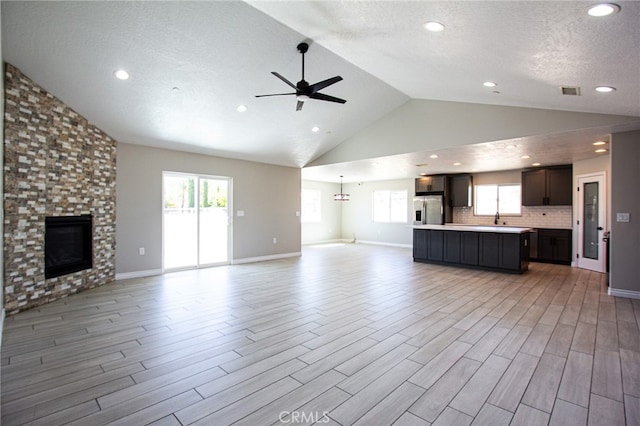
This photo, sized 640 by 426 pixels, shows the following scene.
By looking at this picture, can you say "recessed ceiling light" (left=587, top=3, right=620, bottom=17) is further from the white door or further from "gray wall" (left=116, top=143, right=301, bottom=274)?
"gray wall" (left=116, top=143, right=301, bottom=274)

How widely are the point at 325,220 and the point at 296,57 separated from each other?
28.9 feet

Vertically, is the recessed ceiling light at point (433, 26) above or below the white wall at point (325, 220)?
above

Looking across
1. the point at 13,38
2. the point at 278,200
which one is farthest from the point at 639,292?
the point at 13,38

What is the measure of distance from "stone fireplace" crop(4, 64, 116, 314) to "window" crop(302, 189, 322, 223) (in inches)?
288

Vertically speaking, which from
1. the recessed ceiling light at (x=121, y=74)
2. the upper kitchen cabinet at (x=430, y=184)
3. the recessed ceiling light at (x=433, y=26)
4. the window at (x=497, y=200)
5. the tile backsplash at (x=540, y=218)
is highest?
the recessed ceiling light at (x=121, y=74)

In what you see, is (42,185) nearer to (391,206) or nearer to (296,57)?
(296,57)

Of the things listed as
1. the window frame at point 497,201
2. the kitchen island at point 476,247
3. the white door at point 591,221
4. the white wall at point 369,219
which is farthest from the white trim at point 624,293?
the white wall at point 369,219

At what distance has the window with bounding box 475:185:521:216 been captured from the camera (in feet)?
29.5

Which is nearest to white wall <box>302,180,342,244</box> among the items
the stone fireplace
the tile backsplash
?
the tile backsplash

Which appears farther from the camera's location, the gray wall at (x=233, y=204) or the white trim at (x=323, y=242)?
the white trim at (x=323, y=242)

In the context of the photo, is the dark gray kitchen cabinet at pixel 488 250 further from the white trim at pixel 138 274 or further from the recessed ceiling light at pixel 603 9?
the white trim at pixel 138 274

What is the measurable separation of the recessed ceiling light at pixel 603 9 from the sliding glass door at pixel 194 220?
21.9 feet

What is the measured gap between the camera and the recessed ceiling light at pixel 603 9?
1.96 meters

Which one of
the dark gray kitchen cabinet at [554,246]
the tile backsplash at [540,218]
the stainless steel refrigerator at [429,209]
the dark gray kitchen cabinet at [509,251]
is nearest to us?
the dark gray kitchen cabinet at [509,251]
